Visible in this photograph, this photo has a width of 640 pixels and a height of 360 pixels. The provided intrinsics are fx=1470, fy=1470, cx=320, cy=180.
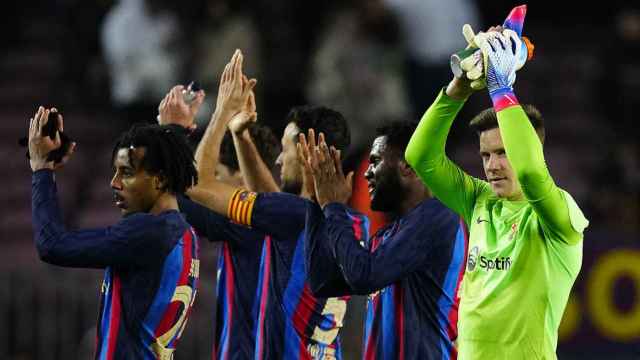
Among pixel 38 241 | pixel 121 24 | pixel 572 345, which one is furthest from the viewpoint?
pixel 121 24

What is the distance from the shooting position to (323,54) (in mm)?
13875

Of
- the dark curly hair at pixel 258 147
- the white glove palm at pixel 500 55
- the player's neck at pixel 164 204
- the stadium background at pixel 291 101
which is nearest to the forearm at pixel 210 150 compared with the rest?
the dark curly hair at pixel 258 147

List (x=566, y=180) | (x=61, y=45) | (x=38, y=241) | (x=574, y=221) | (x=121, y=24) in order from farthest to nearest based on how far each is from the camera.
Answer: (x=61, y=45), (x=566, y=180), (x=121, y=24), (x=38, y=241), (x=574, y=221)

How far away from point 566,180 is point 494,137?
28.3 ft

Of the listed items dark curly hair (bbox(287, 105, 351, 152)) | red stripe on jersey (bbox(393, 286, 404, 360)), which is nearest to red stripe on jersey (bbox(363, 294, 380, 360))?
red stripe on jersey (bbox(393, 286, 404, 360))

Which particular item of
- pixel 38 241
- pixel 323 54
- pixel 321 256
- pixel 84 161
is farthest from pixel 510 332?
pixel 84 161

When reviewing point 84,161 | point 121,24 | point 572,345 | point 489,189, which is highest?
point 121,24

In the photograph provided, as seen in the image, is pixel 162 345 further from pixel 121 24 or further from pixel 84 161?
pixel 84 161

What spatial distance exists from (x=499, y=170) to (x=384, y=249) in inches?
24.7

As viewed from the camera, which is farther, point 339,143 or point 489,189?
point 339,143

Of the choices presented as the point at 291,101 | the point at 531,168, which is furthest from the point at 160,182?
the point at 291,101

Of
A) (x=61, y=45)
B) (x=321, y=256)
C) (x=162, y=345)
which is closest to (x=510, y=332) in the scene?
(x=321, y=256)

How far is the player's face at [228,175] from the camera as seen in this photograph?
833cm

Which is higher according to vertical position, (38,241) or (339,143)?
(339,143)
